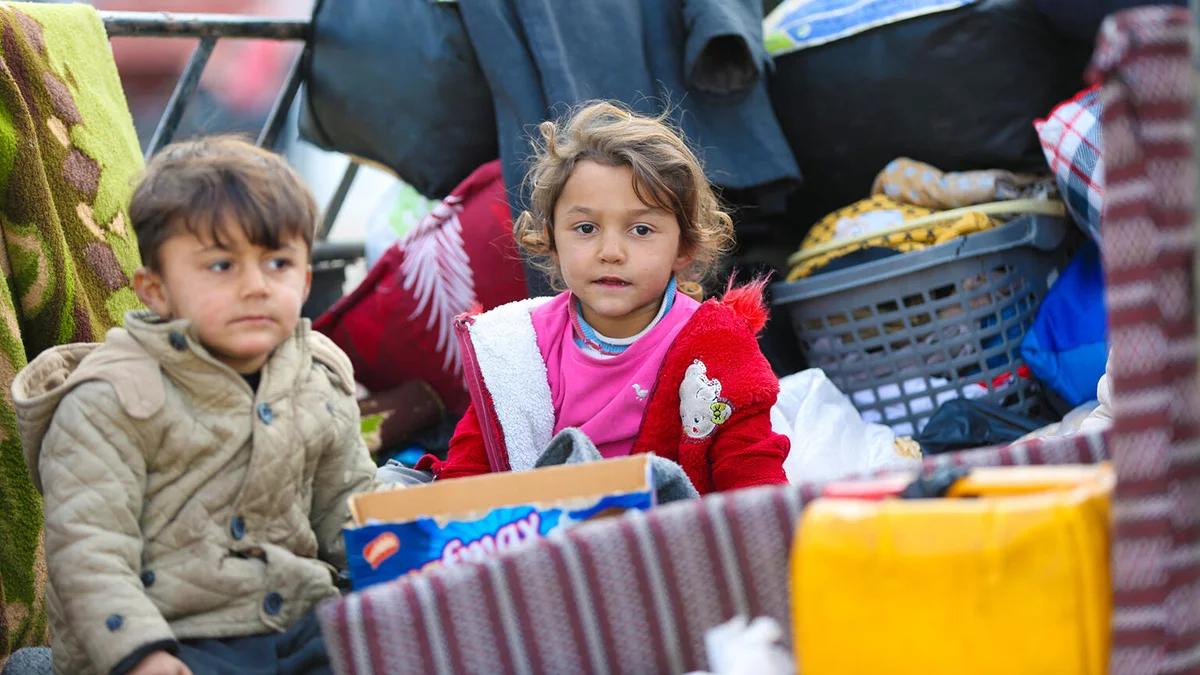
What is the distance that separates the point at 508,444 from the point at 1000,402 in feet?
3.66

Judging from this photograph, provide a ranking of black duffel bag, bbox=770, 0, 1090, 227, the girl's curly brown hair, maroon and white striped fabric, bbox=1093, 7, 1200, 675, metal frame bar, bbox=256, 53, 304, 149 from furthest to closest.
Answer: metal frame bar, bbox=256, 53, 304, 149
black duffel bag, bbox=770, 0, 1090, 227
the girl's curly brown hair
maroon and white striped fabric, bbox=1093, 7, 1200, 675

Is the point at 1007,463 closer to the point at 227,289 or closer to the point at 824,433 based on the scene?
the point at 227,289

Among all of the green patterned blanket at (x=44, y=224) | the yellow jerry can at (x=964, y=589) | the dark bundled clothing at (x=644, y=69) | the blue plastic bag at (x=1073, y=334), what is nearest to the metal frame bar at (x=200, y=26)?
the green patterned blanket at (x=44, y=224)

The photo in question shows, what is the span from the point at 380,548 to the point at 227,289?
0.33 meters

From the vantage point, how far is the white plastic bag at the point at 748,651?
950 millimetres

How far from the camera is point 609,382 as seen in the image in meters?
1.77

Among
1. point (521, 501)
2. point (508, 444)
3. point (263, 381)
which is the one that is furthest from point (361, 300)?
point (521, 501)

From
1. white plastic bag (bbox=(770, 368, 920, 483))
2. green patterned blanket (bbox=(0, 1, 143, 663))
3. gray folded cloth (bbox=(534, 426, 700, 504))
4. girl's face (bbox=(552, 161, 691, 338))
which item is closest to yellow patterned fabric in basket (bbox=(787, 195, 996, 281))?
white plastic bag (bbox=(770, 368, 920, 483))

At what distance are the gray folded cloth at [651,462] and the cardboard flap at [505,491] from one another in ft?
0.13

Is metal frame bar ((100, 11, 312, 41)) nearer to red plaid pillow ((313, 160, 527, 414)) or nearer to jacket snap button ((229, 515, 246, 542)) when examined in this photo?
red plaid pillow ((313, 160, 527, 414))

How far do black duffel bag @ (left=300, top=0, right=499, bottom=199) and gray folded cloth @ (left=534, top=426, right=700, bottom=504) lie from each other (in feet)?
3.89

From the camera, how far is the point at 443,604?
1.02 metres

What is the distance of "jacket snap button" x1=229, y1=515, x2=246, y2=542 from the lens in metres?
1.27

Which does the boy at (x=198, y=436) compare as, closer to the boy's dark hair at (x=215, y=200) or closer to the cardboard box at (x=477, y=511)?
the boy's dark hair at (x=215, y=200)
